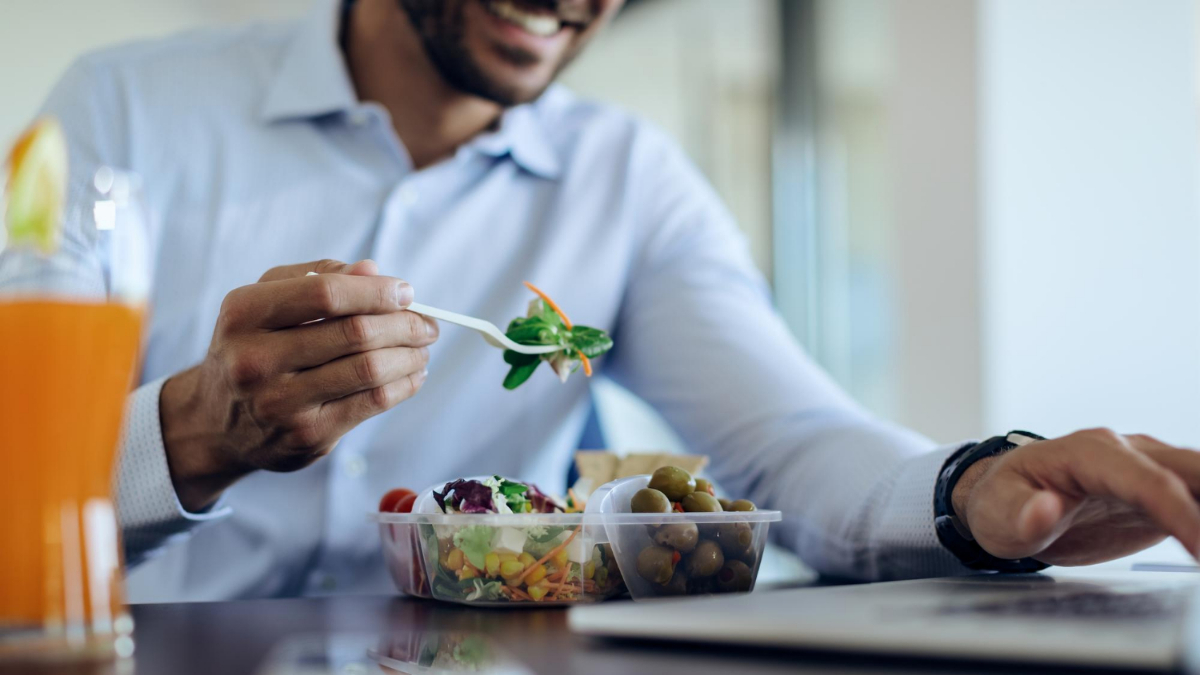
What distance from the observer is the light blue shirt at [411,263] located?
1242 millimetres

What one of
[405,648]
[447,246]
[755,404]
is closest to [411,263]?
[447,246]

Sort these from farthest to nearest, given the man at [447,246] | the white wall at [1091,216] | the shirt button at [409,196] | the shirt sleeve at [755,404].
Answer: the white wall at [1091,216], the shirt button at [409,196], the man at [447,246], the shirt sleeve at [755,404]

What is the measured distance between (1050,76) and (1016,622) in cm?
196

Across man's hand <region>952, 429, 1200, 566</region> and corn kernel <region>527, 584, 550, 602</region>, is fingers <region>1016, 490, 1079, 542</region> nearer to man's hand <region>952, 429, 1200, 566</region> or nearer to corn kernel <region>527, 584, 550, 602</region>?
man's hand <region>952, 429, 1200, 566</region>

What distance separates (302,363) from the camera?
0.74 metres

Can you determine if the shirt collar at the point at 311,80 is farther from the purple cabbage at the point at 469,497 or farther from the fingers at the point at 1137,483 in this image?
the fingers at the point at 1137,483

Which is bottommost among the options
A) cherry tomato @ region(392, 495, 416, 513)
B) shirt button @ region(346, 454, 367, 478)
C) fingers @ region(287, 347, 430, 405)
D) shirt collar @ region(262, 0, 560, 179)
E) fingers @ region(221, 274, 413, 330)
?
shirt button @ region(346, 454, 367, 478)

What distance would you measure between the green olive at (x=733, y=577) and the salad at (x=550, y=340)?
0.21 metres

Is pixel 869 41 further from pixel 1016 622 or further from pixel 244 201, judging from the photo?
pixel 1016 622

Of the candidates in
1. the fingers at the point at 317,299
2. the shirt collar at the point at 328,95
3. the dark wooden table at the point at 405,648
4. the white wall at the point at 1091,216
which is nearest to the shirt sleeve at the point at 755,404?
the shirt collar at the point at 328,95

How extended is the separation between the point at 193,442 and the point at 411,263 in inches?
22.4

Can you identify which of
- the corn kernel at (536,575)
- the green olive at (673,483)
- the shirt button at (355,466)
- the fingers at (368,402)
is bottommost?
the shirt button at (355,466)

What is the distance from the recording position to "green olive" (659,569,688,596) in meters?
0.69

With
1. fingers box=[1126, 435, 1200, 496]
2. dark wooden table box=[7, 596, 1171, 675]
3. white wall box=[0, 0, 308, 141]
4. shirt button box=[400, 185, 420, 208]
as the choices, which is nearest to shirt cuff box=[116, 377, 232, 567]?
dark wooden table box=[7, 596, 1171, 675]
